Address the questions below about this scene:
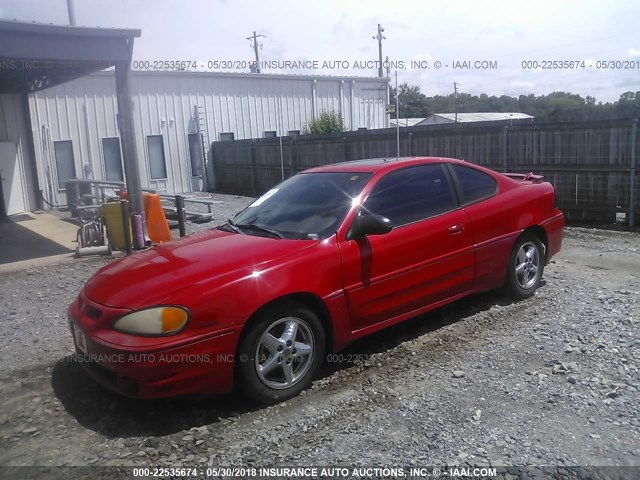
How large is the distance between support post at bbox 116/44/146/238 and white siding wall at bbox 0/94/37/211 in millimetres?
8361

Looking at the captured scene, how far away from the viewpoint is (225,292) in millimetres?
3623

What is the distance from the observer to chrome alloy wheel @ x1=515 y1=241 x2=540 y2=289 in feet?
18.8

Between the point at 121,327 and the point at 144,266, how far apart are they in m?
0.70

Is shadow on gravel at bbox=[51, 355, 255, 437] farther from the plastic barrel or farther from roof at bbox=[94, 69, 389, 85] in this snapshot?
roof at bbox=[94, 69, 389, 85]

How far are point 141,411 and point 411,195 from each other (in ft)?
9.09

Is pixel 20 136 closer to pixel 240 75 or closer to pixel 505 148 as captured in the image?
pixel 240 75

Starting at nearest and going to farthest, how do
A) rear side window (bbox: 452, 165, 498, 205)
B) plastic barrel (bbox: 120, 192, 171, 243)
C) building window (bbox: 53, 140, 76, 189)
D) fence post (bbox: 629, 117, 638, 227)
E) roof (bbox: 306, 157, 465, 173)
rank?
roof (bbox: 306, 157, 465, 173), rear side window (bbox: 452, 165, 498, 205), fence post (bbox: 629, 117, 638, 227), plastic barrel (bbox: 120, 192, 171, 243), building window (bbox: 53, 140, 76, 189)

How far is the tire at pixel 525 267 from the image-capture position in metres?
5.67

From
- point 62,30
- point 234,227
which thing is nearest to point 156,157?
point 62,30

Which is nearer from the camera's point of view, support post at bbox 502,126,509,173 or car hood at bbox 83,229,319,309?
car hood at bbox 83,229,319,309

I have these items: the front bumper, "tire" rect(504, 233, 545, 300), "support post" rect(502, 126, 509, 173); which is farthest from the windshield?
"support post" rect(502, 126, 509, 173)

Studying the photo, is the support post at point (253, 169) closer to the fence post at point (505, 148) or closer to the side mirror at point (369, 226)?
the fence post at point (505, 148)

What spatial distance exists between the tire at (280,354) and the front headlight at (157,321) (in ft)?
1.43

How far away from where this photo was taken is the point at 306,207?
4.76 m
